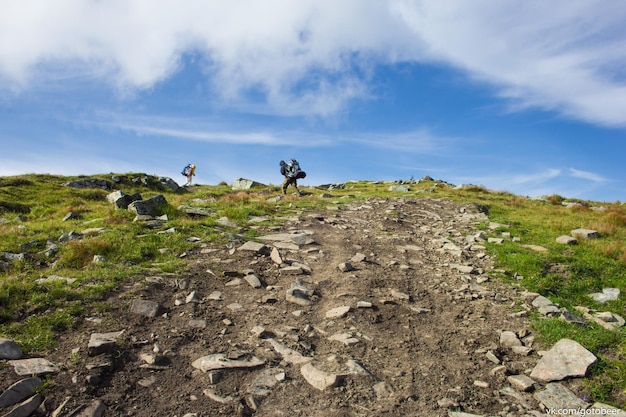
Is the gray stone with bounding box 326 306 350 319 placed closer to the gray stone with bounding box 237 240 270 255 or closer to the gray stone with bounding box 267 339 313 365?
the gray stone with bounding box 267 339 313 365

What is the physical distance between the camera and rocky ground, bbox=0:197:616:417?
520cm

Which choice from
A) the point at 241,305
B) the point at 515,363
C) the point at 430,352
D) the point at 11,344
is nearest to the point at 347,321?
the point at 430,352

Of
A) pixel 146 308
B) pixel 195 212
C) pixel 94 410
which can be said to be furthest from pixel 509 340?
pixel 195 212

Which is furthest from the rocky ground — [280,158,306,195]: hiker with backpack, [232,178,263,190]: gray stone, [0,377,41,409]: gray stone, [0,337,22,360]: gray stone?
[232,178,263,190]: gray stone

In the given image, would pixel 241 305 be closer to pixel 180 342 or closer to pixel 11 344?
pixel 180 342

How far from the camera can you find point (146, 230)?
40.4 ft

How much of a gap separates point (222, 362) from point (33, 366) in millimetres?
2539

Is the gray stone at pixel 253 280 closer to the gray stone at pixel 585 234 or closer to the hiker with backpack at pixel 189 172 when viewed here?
the gray stone at pixel 585 234

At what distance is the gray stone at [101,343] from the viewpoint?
5.85m

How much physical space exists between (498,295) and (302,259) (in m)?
4.91

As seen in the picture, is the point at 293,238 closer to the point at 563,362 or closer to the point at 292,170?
the point at 563,362

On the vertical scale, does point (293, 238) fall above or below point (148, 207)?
below

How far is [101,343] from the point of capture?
593 cm

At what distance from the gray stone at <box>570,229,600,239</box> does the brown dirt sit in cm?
446
